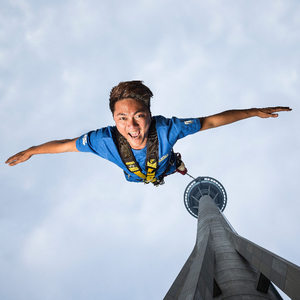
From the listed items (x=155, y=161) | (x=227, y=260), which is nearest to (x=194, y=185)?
→ (x=227, y=260)

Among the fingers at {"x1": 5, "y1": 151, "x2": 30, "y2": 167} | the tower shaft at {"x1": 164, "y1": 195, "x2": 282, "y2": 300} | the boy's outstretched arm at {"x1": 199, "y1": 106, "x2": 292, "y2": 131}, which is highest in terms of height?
the boy's outstretched arm at {"x1": 199, "y1": 106, "x2": 292, "y2": 131}

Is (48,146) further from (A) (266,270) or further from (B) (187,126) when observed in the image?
(A) (266,270)

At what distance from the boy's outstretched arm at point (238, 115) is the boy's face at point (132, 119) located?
6.26 ft

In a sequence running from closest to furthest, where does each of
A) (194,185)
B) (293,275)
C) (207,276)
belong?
(293,275), (207,276), (194,185)

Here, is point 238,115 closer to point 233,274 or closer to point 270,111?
point 270,111

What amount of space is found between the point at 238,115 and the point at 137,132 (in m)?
3.21

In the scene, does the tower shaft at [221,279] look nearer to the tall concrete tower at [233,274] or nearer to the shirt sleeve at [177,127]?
the tall concrete tower at [233,274]

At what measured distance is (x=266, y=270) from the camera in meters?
9.78

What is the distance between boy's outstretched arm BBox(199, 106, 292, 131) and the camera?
6.35 metres

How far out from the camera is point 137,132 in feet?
20.8

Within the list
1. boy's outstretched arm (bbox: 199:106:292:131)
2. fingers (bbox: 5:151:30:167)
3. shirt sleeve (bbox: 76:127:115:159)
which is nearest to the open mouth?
shirt sleeve (bbox: 76:127:115:159)

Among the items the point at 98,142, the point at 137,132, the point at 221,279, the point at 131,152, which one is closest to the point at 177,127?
the point at 137,132

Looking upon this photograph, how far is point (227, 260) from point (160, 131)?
12888 millimetres

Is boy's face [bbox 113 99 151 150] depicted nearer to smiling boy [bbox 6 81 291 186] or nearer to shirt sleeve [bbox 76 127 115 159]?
smiling boy [bbox 6 81 291 186]
